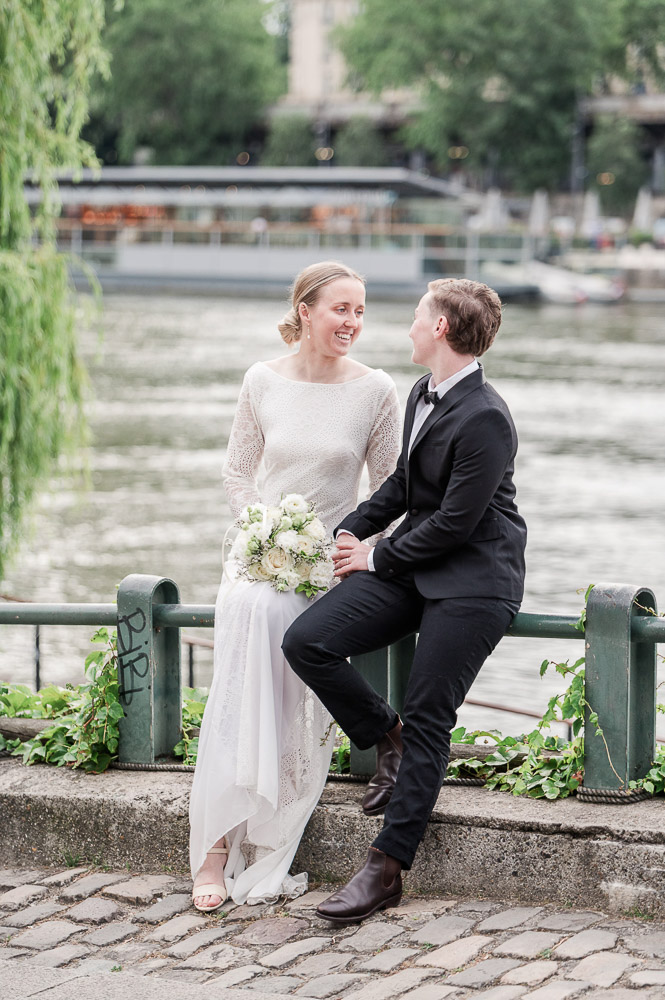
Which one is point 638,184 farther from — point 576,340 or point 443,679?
point 443,679

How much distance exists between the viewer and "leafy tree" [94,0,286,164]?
80.9m

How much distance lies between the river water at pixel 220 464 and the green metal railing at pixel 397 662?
5018 mm

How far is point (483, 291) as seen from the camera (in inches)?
163

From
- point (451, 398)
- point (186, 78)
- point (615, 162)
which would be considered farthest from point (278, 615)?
point (186, 78)

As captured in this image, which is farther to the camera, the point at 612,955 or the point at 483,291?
the point at 483,291

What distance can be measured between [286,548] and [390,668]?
56 centimetres

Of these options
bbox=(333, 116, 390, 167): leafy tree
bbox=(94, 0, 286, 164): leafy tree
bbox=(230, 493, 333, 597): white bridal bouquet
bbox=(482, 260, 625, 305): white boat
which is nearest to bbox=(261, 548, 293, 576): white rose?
bbox=(230, 493, 333, 597): white bridal bouquet

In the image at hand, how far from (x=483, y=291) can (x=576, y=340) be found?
35330mm

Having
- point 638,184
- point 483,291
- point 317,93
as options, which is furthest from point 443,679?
point 317,93

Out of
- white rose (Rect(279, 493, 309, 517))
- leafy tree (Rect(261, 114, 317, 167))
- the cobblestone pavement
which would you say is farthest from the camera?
leafy tree (Rect(261, 114, 317, 167))

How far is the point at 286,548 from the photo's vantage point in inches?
167

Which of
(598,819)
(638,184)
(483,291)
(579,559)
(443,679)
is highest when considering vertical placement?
(638,184)

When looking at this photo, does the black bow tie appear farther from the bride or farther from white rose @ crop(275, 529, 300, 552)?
white rose @ crop(275, 529, 300, 552)

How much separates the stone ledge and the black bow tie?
3.85 ft
